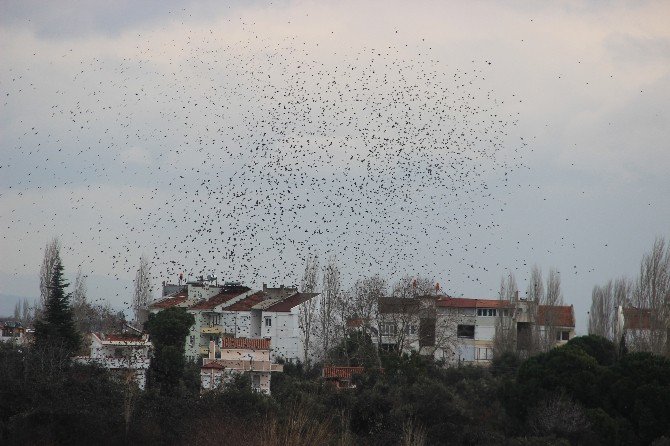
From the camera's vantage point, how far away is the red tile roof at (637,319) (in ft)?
174

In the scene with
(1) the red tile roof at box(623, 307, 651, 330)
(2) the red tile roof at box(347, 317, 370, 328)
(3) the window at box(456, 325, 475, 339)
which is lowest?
(3) the window at box(456, 325, 475, 339)

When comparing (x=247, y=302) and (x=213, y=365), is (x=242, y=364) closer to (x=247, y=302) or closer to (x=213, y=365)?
(x=213, y=365)

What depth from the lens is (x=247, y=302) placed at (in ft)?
233

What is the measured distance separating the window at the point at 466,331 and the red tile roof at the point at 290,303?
11.9 m

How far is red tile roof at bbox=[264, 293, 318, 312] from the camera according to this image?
66.6 metres

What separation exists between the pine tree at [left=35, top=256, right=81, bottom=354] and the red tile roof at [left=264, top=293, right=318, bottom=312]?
2183 cm

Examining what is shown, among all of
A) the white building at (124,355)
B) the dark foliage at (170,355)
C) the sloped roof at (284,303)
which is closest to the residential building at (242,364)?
the dark foliage at (170,355)

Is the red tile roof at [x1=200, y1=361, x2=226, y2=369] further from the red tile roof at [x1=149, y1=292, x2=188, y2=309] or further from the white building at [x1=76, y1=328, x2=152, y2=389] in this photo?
the red tile roof at [x1=149, y1=292, x2=188, y2=309]

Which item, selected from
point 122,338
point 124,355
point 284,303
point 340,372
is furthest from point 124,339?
point 284,303

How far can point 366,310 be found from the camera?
6438cm

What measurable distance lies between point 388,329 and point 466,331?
9.67 m

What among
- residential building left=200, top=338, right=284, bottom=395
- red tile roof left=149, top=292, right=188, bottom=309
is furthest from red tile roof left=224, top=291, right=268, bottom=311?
residential building left=200, top=338, right=284, bottom=395

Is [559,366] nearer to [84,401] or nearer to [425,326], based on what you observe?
[84,401]

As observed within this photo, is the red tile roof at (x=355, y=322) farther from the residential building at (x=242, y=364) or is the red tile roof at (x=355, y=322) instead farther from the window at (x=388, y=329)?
the residential building at (x=242, y=364)
